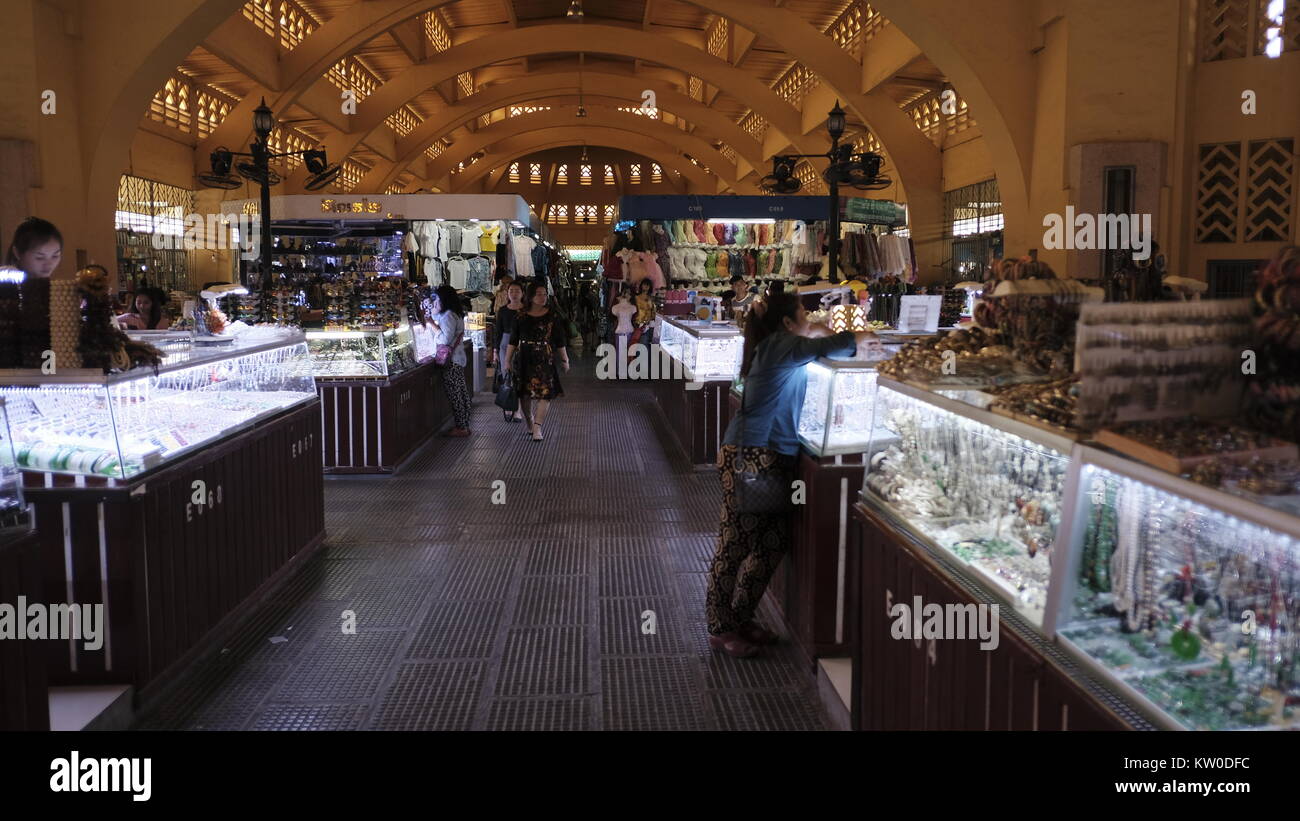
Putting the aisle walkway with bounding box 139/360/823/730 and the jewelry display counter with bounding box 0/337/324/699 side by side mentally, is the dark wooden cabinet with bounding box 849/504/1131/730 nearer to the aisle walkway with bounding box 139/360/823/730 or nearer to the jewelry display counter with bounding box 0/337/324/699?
the aisle walkway with bounding box 139/360/823/730

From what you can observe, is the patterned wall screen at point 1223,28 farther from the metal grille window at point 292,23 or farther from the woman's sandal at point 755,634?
the metal grille window at point 292,23

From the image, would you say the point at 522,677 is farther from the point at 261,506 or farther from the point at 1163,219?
the point at 1163,219

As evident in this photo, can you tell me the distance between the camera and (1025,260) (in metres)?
3.55

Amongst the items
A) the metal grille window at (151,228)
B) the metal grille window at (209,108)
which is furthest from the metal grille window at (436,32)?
the metal grille window at (151,228)

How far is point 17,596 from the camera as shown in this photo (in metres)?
2.77

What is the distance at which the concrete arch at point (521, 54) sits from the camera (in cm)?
2014

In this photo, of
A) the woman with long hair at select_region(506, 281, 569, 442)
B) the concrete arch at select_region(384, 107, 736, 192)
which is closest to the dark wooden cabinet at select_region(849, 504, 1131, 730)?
the woman with long hair at select_region(506, 281, 569, 442)

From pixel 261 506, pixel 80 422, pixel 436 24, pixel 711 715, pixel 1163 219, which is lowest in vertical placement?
pixel 711 715

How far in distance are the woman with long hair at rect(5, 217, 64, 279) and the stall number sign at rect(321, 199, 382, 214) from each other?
8776mm

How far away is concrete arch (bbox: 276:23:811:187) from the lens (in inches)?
793

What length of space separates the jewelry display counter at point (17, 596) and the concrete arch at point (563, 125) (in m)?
28.5

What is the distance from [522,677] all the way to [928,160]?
14.9 metres
